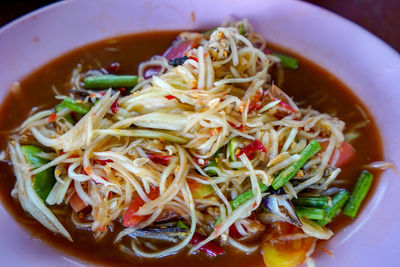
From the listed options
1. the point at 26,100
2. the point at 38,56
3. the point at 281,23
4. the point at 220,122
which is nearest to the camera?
the point at 220,122

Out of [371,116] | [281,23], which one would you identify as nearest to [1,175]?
[281,23]

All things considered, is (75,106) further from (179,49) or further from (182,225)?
(182,225)

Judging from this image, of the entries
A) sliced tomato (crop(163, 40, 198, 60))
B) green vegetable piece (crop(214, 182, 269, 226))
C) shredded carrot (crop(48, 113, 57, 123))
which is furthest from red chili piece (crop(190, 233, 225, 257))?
sliced tomato (crop(163, 40, 198, 60))

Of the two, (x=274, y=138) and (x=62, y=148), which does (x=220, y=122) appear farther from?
(x=62, y=148)

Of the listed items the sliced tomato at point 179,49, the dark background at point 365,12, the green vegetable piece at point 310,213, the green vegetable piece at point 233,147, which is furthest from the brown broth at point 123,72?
Answer: the dark background at point 365,12

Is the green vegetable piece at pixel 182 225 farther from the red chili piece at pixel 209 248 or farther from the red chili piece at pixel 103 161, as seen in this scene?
the red chili piece at pixel 103 161
